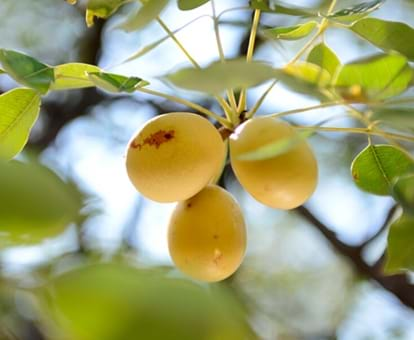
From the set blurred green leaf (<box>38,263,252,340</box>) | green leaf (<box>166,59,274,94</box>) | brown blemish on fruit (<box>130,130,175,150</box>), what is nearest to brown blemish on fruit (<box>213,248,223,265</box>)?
brown blemish on fruit (<box>130,130,175,150</box>)

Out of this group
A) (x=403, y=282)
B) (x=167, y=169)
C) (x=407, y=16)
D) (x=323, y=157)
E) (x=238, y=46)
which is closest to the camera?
(x=167, y=169)

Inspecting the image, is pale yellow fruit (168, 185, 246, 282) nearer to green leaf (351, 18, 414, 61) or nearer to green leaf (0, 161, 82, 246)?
green leaf (351, 18, 414, 61)

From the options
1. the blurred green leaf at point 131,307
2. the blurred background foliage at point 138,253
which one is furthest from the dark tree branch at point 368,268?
the blurred green leaf at point 131,307

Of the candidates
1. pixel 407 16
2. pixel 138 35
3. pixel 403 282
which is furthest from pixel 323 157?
pixel 403 282

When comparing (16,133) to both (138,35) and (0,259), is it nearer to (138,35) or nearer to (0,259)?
(0,259)

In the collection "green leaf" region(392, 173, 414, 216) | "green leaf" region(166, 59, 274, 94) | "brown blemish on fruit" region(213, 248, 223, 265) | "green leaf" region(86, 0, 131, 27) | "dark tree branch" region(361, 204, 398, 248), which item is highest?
"green leaf" region(166, 59, 274, 94)

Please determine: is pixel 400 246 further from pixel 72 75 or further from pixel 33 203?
pixel 33 203

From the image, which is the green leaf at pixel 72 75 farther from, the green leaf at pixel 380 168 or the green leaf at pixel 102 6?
the green leaf at pixel 380 168
